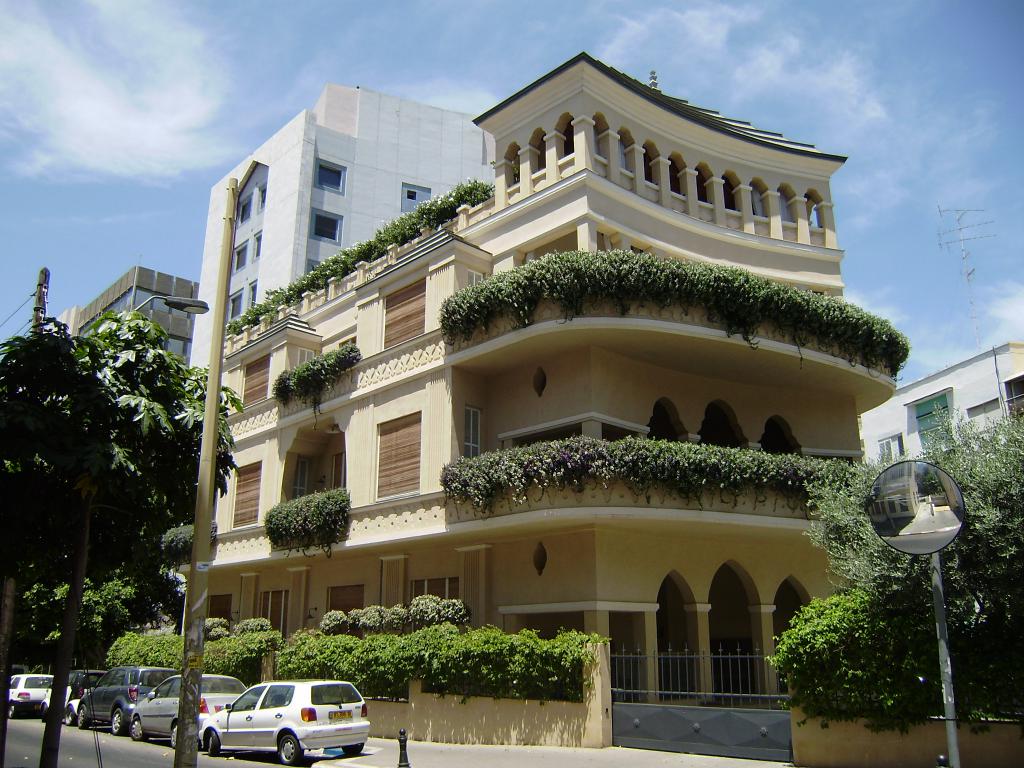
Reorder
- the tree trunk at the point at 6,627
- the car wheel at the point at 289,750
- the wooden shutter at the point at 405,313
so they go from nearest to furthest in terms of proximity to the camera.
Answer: the tree trunk at the point at 6,627 < the car wheel at the point at 289,750 < the wooden shutter at the point at 405,313

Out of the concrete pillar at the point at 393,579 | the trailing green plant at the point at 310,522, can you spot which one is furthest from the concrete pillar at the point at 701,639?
the trailing green plant at the point at 310,522

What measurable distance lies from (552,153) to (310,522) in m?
12.0

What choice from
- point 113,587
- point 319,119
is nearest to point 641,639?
point 113,587

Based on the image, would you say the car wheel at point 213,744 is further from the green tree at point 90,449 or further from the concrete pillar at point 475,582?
the concrete pillar at point 475,582

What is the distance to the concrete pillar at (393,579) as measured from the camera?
76.5 ft

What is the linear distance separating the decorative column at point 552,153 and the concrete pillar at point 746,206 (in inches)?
234

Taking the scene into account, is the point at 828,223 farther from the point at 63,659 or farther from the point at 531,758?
the point at 63,659

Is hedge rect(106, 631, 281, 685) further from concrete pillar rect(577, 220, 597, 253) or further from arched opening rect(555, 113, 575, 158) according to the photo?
arched opening rect(555, 113, 575, 158)

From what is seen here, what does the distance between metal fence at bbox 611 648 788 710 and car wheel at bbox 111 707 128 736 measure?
1239cm

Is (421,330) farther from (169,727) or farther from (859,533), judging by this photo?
(859,533)

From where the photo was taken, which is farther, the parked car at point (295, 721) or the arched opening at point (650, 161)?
the arched opening at point (650, 161)

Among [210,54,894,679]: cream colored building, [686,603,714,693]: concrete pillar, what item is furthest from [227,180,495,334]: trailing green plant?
[686,603,714,693]: concrete pillar

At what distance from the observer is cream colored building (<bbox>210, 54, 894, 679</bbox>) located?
19891mm

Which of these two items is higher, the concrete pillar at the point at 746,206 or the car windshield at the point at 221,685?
the concrete pillar at the point at 746,206
